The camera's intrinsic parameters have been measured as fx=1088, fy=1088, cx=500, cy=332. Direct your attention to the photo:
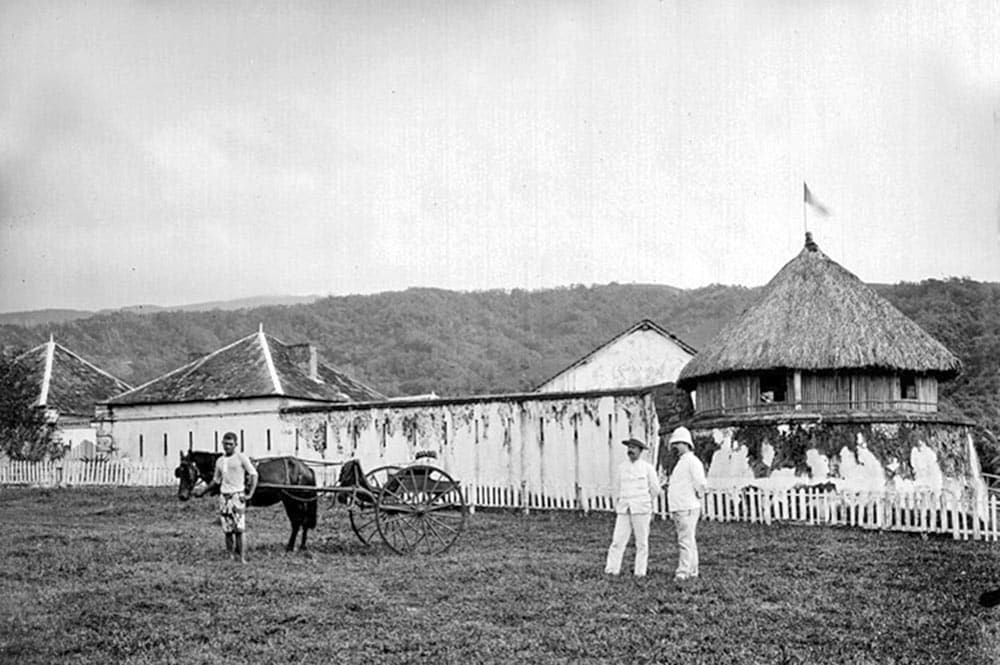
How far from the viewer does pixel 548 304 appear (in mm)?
97000

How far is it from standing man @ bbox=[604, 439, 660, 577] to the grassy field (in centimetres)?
39

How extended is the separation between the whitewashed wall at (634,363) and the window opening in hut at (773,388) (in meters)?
13.2

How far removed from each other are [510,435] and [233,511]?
14047 mm

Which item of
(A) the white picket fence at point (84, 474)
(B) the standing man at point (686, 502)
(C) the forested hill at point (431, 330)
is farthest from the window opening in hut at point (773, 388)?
(C) the forested hill at point (431, 330)

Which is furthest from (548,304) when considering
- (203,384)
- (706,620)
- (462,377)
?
(706,620)

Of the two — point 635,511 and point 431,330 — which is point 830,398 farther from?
point 431,330

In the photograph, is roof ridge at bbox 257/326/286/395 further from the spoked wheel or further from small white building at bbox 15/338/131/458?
the spoked wheel

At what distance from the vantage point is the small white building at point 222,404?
34.7 meters

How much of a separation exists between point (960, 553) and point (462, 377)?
6486 centimetres

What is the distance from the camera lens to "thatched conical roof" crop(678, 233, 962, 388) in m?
Answer: 23.3

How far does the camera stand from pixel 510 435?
92.9ft

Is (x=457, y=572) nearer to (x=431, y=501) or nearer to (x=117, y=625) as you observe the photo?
(x=431, y=501)

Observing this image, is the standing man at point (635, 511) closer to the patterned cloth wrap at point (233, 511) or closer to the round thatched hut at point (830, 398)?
the patterned cloth wrap at point (233, 511)

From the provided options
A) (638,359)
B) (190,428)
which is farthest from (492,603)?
(638,359)
